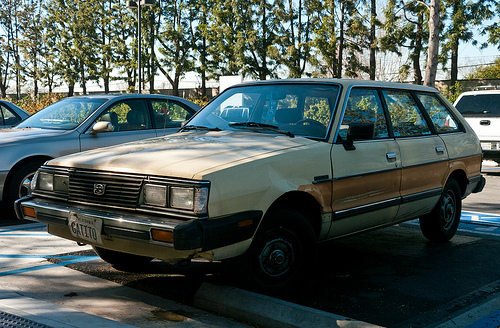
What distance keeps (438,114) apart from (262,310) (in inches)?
138

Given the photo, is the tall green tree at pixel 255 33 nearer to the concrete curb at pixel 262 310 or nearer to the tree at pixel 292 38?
the tree at pixel 292 38

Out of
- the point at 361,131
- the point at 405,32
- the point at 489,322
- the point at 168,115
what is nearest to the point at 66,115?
the point at 168,115

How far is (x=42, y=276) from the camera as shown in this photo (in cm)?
468

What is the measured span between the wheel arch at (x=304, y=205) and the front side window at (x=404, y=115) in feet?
4.61

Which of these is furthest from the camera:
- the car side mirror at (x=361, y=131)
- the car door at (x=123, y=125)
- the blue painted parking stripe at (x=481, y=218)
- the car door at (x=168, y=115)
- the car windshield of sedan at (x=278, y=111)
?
the car door at (x=168, y=115)

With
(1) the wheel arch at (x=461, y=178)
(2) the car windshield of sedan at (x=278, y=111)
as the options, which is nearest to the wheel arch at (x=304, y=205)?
(2) the car windshield of sedan at (x=278, y=111)

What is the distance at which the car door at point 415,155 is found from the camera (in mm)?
5254

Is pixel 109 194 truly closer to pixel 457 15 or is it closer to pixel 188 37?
pixel 457 15

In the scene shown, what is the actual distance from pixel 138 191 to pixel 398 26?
1295 inches

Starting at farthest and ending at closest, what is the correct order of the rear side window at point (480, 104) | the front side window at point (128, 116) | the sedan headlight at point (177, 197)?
the rear side window at point (480, 104), the front side window at point (128, 116), the sedan headlight at point (177, 197)

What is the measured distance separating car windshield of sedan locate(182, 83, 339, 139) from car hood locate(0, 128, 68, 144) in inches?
111

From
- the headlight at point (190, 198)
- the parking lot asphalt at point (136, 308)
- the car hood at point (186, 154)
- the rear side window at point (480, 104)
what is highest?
the rear side window at point (480, 104)

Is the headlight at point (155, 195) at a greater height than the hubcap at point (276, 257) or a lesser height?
greater

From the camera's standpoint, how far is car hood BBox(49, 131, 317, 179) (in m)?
3.67
